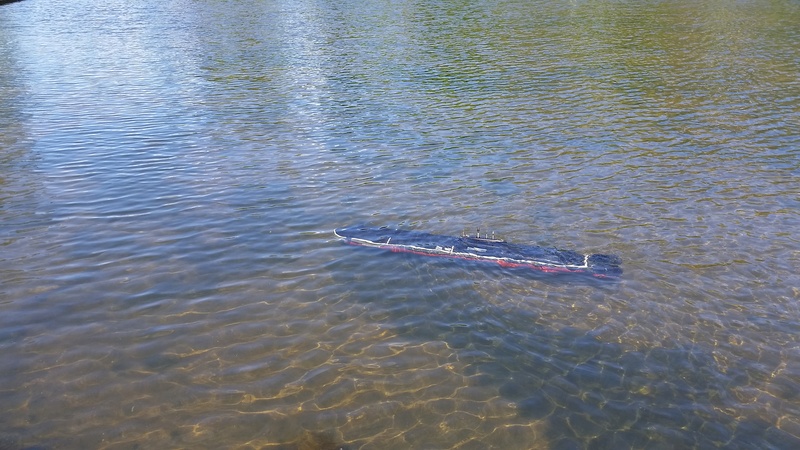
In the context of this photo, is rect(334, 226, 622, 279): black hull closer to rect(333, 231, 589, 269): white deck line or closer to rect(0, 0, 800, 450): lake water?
rect(333, 231, 589, 269): white deck line

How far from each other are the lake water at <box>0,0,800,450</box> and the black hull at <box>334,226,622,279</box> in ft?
0.99

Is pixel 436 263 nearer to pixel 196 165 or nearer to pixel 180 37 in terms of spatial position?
pixel 196 165

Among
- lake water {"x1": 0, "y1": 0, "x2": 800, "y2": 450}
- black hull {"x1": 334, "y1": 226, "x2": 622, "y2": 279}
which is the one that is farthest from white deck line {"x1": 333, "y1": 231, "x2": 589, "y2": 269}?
lake water {"x1": 0, "y1": 0, "x2": 800, "y2": 450}

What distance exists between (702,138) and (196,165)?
1460 cm

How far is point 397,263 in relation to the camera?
13.1 m

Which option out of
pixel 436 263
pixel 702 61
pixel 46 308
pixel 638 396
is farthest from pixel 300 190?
pixel 702 61

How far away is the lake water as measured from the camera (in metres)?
9.12

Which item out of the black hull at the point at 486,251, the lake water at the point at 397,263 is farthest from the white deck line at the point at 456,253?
the lake water at the point at 397,263

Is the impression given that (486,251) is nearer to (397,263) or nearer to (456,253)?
(456,253)

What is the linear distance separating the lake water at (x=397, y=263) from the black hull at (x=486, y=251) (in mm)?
301

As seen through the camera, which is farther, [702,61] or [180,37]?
[180,37]

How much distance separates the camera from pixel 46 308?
1160 cm

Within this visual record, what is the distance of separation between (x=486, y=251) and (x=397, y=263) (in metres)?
1.75

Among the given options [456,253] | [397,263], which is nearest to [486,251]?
[456,253]
